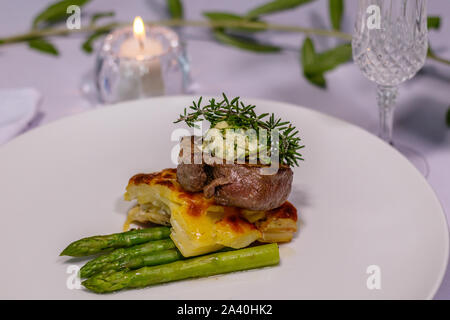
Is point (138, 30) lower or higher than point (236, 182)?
higher

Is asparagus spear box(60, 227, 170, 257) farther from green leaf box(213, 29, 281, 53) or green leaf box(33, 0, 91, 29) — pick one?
green leaf box(33, 0, 91, 29)

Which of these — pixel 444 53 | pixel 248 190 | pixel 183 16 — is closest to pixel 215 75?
pixel 183 16

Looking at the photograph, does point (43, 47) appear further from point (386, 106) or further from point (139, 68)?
point (386, 106)

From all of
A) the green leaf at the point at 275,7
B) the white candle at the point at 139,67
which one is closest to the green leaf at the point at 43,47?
the white candle at the point at 139,67

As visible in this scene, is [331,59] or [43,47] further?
[43,47]

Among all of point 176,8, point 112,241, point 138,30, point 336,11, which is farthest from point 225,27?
point 112,241

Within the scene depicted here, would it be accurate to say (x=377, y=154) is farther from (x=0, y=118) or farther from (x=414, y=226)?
(x=0, y=118)
